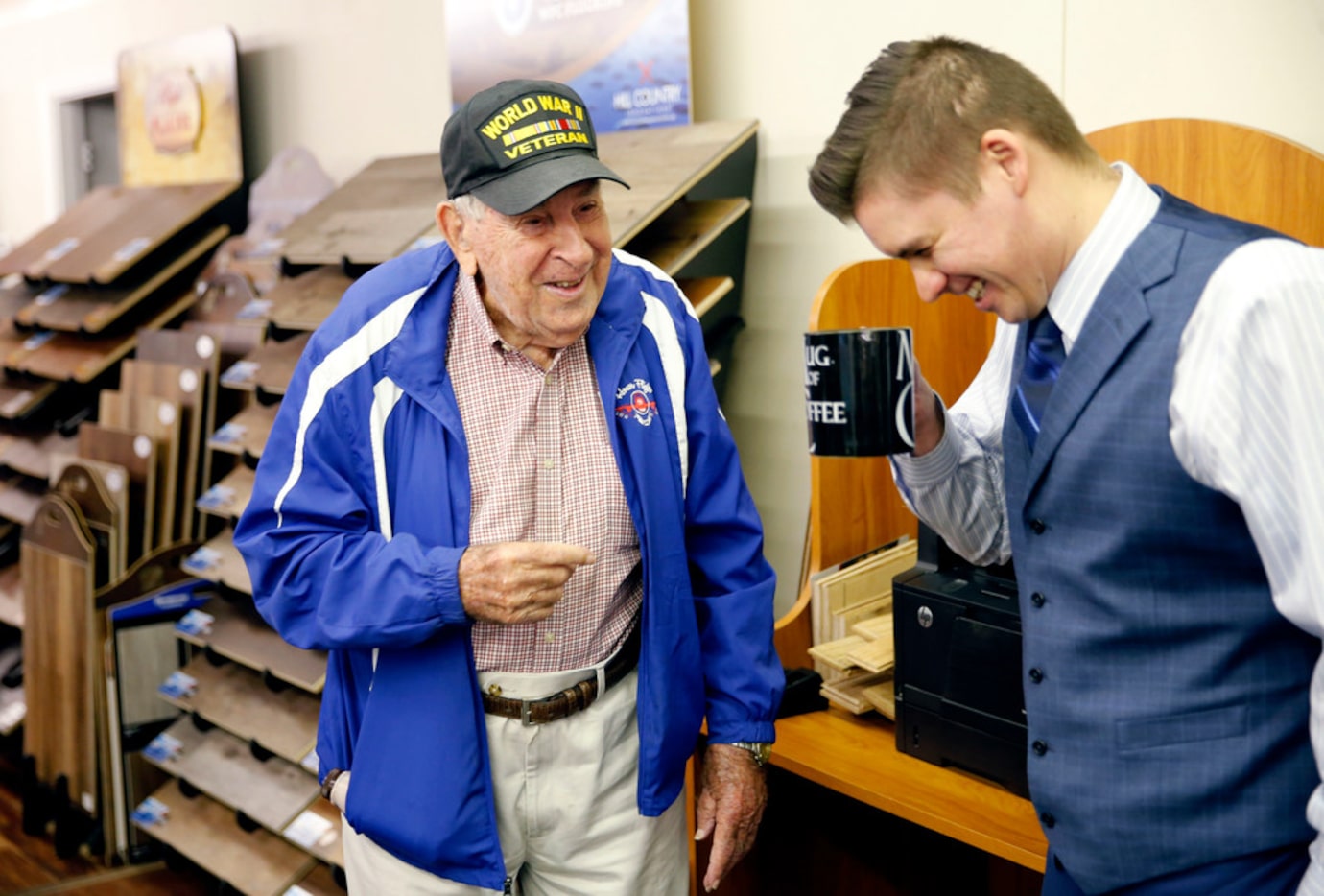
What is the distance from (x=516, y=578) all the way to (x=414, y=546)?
0.49 feet

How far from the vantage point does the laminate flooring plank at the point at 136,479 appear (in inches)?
142

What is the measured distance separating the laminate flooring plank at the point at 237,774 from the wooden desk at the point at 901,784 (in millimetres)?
1457

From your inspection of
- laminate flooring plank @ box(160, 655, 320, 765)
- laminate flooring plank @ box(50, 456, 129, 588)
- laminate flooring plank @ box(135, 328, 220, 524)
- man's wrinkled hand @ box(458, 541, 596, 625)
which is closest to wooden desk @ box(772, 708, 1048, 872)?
man's wrinkled hand @ box(458, 541, 596, 625)

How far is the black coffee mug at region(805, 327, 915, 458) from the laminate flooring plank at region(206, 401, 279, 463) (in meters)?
2.11

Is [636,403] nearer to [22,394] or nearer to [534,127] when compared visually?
→ [534,127]

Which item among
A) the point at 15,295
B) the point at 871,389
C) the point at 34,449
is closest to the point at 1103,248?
the point at 871,389

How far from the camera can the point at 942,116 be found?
3.62 feet

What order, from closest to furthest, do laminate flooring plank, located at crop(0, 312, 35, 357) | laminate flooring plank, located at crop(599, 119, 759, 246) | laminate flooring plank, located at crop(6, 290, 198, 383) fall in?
laminate flooring plank, located at crop(599, 119, 759, 246) < laminate flooring plank, located at crop(6, 290, 198, 383) < laminate flooring plank, located at crop(0, 312, 35, 357)

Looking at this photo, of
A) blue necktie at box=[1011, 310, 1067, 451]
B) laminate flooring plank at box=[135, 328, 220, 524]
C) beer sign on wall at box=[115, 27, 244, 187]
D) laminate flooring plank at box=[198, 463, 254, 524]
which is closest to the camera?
blue necktie at box=[1011, 310, 1067, 451]

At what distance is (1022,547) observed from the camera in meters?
1.23

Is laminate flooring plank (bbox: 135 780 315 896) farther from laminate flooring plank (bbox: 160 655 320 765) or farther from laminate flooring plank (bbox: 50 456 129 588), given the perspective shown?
laminate flooring plank (bbox: 50 456 129 588)

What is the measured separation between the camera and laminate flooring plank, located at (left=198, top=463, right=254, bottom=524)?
3.08 m

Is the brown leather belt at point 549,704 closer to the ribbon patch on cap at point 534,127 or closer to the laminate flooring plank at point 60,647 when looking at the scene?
the ribbon patch on cap at point 534,127

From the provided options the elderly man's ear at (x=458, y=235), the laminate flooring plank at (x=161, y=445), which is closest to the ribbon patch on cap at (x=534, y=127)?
the elderly man's ear at (x=458, y=235)
